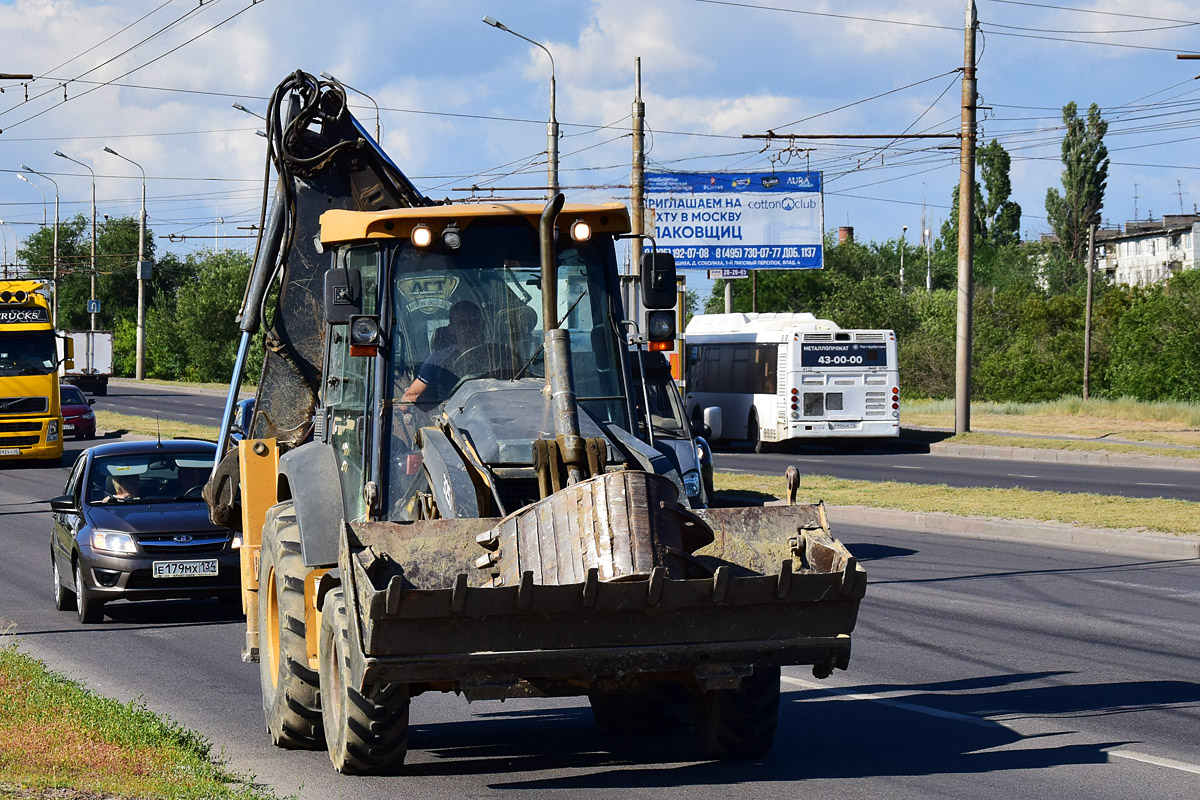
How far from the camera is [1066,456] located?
3222 cm

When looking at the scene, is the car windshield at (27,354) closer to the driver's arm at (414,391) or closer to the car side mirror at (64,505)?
the car side mirror at (64,505)

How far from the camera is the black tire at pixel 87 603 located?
12562 millimetres

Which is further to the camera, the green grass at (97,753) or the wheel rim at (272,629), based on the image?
the wheel rim at (272,629)

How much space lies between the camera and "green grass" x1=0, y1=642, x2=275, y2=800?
20.3ft

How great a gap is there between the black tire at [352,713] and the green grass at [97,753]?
42 cm

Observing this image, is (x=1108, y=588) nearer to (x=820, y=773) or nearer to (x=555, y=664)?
(x=820, y=773)

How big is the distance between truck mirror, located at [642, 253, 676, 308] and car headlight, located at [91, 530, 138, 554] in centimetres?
670

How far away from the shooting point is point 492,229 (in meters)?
7.44

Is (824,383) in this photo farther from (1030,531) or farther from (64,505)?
(64,505)

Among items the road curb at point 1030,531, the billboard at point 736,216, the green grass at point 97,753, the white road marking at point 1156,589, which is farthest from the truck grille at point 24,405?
the green grass at point 97,753

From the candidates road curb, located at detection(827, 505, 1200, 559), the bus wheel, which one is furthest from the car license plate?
the bus wheel

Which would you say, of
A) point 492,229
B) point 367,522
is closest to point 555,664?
point 367,522

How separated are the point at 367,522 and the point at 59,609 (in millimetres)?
8181

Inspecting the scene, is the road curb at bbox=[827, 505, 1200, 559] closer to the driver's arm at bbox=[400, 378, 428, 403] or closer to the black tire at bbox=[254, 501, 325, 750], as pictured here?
the black tire at bbox=[254, 501, 325, 750]
